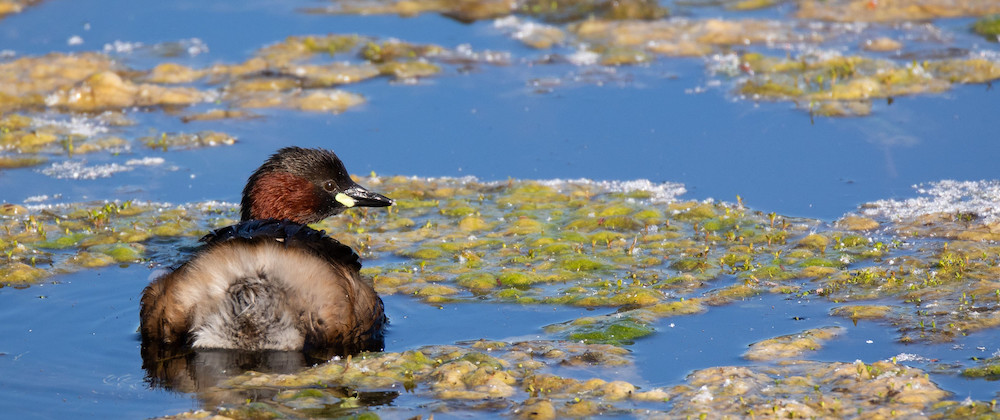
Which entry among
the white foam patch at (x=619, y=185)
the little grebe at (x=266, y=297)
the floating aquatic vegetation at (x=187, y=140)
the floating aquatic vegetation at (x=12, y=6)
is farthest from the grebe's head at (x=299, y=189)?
the floating aquatic vegetation at (x=12, y=6)

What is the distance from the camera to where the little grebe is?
20.8 ft

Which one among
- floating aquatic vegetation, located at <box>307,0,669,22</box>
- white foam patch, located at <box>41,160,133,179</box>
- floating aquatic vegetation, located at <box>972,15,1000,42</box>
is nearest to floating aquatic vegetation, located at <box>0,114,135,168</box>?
white foam patch, located at <box>41,160,133,179</box>

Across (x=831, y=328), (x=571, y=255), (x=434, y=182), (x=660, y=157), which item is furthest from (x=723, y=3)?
(x=831, y=328)

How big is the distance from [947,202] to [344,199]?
15.1 feet

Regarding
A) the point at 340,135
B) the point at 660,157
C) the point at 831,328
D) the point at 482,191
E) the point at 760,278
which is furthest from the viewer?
the point at 340,135

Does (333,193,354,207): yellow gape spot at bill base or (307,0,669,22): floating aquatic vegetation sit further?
(307,0,669,22): floating aquatic vegetation

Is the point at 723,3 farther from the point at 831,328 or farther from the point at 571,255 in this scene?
the point at 831,328

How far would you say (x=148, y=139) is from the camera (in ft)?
37.5

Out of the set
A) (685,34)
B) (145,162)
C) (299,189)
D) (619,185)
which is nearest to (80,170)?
(145,162)

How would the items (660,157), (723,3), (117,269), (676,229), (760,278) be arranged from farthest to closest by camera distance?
(723,3), (660,157), (676,229), (117,269), (760,278)

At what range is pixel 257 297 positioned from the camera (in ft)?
20.7

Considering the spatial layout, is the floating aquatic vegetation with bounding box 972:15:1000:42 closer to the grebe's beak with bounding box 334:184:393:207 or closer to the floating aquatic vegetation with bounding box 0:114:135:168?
the grebe's beak with bounding box 334:184:393:207

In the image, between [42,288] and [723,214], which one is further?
[723,214]

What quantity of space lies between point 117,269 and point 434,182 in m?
2.92
